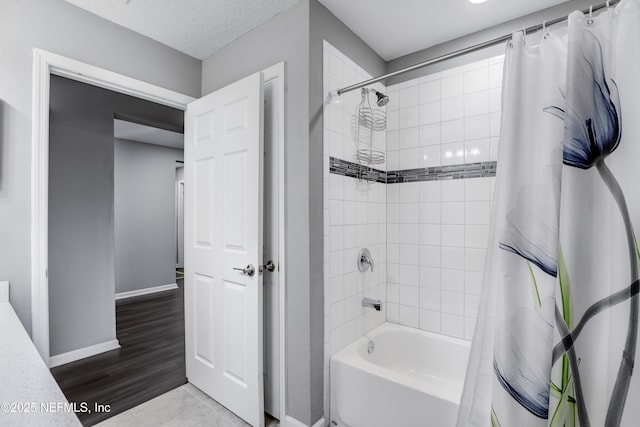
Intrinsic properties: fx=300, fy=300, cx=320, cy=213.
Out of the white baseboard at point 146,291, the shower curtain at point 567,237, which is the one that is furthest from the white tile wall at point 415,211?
the white baseboard at point 146,291

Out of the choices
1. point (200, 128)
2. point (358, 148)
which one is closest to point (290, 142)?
point (358, 148)

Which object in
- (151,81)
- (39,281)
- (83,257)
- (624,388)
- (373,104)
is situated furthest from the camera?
(83,257)

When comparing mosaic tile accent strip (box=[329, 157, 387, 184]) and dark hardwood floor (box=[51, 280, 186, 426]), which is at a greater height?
mosaic tile accent strip (box=[329, 157, 387, 184])

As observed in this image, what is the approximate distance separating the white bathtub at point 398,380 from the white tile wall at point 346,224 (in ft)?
0.29

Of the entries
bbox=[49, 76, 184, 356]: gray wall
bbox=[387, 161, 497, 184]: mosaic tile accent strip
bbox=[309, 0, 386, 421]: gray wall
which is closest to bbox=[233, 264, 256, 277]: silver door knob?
bbox=[309, 0, 386, 421]: gray wall

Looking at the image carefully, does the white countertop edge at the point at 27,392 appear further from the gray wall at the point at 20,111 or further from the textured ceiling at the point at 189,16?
the textured ceiling at the point at 189,16

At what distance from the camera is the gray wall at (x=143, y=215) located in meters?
4.58

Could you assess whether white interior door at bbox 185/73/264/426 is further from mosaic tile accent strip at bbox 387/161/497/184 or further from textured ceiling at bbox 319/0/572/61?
mosaic tile accent strip at bbox 387/161/497/184

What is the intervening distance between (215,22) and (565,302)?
7.53ft

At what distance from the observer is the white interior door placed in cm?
176

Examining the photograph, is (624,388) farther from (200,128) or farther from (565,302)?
(200,128)

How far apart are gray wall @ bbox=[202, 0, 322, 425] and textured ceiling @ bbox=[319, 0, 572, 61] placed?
293 millimetres

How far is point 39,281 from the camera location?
5.17 feet

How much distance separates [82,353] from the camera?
2641 mm
